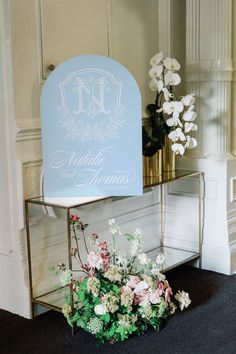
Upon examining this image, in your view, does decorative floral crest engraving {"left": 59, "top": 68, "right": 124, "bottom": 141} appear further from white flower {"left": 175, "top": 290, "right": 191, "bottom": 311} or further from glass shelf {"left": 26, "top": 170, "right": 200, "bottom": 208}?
white flower {"left": 175, "top": 290, "right": 191, "bottom": 311}

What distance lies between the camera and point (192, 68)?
310 cm

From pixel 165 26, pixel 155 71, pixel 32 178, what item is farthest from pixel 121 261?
pixel 165 26

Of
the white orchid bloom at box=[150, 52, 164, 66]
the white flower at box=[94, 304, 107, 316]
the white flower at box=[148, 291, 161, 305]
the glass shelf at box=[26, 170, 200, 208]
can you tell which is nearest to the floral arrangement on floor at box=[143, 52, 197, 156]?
the white orchid bloom at box=[150, 52, 164, 66]

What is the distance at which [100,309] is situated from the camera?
2.27 meters

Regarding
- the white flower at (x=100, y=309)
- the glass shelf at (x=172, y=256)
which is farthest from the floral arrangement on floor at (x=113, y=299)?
the glass shelf at (x=172, y=256)

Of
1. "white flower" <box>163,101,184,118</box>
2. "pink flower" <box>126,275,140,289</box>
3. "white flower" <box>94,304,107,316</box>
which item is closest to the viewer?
"white flower" <box>94,304,107,316</box>

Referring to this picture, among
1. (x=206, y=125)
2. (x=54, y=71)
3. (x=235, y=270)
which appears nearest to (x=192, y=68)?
(x=206, y=125)

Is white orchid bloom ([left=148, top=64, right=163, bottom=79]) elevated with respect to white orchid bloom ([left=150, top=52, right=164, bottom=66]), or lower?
lower

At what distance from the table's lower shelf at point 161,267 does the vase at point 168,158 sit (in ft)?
1.74

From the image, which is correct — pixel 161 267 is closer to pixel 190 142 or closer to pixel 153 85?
pixel 190 142

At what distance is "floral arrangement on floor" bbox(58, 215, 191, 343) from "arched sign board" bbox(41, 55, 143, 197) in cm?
23

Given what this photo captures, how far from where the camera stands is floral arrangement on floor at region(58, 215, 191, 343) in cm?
229

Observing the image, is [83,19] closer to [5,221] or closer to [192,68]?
[192,68]

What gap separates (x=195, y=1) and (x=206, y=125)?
0.72m
